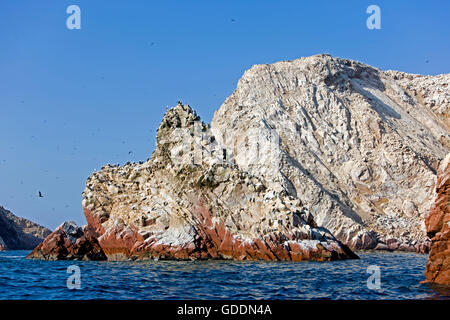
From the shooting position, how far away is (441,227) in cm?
2042

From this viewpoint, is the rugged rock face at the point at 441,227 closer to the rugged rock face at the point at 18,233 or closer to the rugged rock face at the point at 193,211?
the rugged rock face at the point at 193,211

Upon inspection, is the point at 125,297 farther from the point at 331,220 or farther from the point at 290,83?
the point at 290,83

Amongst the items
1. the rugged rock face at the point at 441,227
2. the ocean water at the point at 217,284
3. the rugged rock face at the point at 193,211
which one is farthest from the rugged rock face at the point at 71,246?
the rugged rock face at the point at 441,227

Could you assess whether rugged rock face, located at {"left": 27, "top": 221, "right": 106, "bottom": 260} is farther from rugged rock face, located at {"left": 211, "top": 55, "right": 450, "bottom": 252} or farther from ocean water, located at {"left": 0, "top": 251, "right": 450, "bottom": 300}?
rugged rock face, located at {"left": 211, "top": 55, "right": 450, "bottom": 252}

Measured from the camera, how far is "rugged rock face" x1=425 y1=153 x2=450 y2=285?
65.9 feet

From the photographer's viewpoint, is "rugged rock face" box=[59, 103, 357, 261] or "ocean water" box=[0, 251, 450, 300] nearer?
"ocean water" box=[0, 251, 450, 300]

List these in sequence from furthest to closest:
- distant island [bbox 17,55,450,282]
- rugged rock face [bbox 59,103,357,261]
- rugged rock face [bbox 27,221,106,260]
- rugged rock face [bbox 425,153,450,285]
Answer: rugged rock face [bbox 27,221,106,260], distant island [bbox 17,55,450,282], rugged rock face [bbox 59,103,357,261], rugged rock face [bbox 425,153,450,285]

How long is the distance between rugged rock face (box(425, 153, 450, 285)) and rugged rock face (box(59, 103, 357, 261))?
19901 millimetres

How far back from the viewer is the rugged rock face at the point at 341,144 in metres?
76.1

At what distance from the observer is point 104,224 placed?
46000 millimetres

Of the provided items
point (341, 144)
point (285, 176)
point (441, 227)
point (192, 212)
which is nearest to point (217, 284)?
point (441, 227)

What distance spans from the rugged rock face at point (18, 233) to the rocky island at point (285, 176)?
55.5 m

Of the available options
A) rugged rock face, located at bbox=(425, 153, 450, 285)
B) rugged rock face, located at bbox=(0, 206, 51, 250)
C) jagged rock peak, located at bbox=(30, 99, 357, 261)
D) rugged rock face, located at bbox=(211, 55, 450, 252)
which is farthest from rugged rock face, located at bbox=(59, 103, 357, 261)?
rugged rock face, located at bbox=(0, 206, 51, 250)
